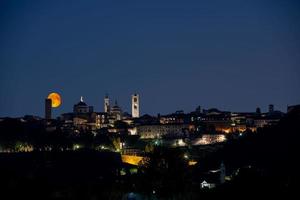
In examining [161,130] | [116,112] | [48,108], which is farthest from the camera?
[116,112]

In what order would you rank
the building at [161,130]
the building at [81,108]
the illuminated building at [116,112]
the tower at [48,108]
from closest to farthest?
1. the building at [161,130]
2. the illuminated building at [116,112]
3. the tower at [48,108]
4. the building at [81,108]

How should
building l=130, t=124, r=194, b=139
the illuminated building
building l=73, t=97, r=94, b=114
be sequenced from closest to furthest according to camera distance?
building l=130, t=124, r=194, b=139, the illuminated building, building l=73, t=97, r=94, b=114

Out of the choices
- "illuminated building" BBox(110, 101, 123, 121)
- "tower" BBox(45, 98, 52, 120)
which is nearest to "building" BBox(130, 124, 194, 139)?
"illuminated building" BBox(110, 101, 123, 121)

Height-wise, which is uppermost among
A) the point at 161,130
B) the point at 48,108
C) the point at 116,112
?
the point at 48,108

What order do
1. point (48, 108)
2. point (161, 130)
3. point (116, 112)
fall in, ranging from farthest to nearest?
point (116, 112) < point (48, 108) < point (161, 130)

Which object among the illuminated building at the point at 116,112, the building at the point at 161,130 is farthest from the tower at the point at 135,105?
the building at the point at 161,130

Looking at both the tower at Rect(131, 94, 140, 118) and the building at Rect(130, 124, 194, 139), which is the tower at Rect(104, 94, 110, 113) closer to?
the tower at Rect(131, 94, 140, 118)

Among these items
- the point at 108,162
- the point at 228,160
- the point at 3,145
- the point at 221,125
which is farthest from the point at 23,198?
the point at 221,125

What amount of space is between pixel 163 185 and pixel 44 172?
26879 millimetres

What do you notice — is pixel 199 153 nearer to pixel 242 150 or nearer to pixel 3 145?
pixel 242 150

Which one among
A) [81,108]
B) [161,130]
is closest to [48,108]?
[81,108]

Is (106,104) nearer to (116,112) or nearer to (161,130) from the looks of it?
(116,112)

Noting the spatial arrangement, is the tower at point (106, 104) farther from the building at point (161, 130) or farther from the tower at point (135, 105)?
the building at point (161, 130)

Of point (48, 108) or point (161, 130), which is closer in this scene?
point (161, 130)
